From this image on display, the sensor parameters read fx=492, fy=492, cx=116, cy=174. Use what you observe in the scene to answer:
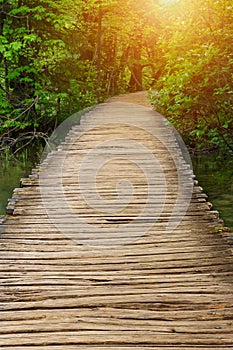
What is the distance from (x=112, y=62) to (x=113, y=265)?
17621 mm

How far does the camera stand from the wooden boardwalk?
272 centimetres

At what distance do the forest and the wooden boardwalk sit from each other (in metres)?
2.39

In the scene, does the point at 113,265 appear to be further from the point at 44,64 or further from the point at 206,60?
the point at 44,64

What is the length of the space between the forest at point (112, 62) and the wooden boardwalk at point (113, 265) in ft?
7.84

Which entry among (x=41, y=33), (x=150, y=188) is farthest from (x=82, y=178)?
(x=41, y=33)

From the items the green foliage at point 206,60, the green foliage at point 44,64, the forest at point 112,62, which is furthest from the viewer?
the green foliage at point 44,64

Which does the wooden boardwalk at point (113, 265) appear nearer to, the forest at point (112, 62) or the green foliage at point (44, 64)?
the forest at point (112, 62)

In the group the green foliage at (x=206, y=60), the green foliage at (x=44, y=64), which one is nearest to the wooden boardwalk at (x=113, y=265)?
the green foliage at (x=206, y=60)

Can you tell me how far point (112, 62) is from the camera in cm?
2045

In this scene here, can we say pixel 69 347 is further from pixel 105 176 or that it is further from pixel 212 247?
pixel 105 176

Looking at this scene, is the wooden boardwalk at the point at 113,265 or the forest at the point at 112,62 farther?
the forest at the point at 112,62

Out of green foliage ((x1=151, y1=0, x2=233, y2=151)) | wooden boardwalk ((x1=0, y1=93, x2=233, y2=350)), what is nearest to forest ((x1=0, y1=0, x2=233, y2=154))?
green foliage ((x1=151, y1=0, x2=233, y2=151))

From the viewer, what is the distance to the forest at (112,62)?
8234 millimetres

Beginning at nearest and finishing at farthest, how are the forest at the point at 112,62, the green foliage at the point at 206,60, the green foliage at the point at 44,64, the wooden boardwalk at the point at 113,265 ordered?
the wooden boardwalk at the point at 113,265 < the green foliage at the point at 206,60 < the forest at the point at 112,62 < the green foliage at the point at 44,64
